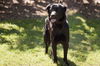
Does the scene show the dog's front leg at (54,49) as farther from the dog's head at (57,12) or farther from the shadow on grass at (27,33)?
the shadow on grass at (27,33)

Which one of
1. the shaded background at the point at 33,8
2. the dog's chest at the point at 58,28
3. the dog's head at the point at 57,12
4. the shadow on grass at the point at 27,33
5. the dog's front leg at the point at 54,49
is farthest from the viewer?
the shaded background at the point at 33,8

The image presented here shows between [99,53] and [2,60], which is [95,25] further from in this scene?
[2,60]

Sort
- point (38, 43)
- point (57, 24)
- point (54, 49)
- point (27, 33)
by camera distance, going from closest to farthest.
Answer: point (57, 24) → point (54, 49) → point (38, 43) → point (27, 33)

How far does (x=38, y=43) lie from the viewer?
8.98 m

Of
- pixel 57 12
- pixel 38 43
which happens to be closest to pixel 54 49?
pixel 57 12

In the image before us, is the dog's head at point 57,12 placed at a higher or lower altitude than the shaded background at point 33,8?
higher

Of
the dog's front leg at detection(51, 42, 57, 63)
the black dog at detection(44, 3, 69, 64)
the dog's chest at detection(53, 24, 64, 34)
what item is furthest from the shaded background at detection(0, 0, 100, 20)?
the dog's chest at detection(53, 24, 64, 34)

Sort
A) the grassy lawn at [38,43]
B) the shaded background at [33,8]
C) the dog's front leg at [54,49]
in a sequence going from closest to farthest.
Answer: the dog's front leg at [54,49]
the grassy lawn at [38,43]
the shaded background at [33,8]

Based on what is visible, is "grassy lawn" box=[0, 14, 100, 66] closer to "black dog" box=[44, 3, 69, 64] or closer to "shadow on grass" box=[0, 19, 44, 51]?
"shadow on grass" box=[0, 19, 44, 51]

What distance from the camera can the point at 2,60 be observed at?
7.45 meters

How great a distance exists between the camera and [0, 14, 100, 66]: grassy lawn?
7.53m

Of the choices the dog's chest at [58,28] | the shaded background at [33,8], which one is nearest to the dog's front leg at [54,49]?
the dog's chest at [58,28]

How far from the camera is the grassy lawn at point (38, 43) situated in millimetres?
7531

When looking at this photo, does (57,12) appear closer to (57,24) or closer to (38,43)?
(57,24)
